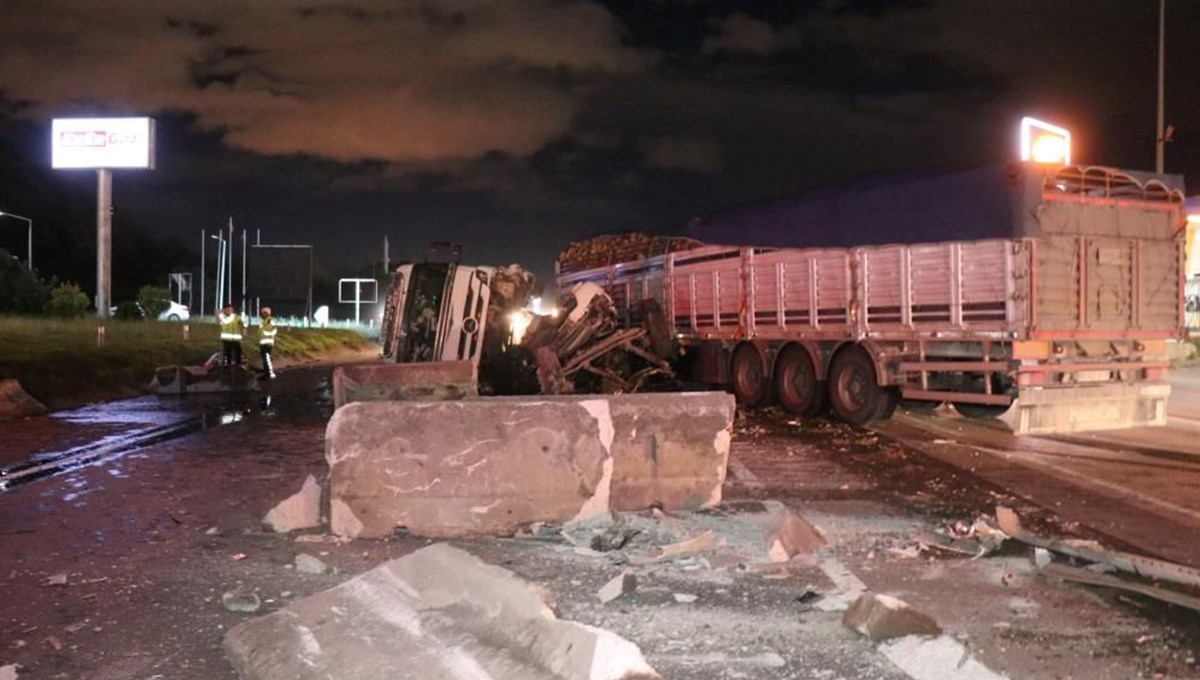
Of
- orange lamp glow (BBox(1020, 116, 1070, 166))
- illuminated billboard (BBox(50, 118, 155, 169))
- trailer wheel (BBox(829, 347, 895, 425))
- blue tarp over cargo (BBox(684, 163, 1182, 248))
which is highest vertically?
illuminated billboard (BBox(50, 118, 155, 169))

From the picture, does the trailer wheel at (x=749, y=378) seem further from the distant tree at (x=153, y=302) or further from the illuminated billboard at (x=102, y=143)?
the distant tree at (x=153, y=302)

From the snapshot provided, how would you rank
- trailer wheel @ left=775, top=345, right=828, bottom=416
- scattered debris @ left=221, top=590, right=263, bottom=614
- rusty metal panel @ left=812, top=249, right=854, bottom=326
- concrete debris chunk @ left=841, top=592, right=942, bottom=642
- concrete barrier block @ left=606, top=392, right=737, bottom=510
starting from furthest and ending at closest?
trailer wheel @ left=775, top=345, right=828, bottom=416, rusty metal panel @ left=812, top=249, right=854, bottom=326, concrete barrier block @ left=606, top=392, right=737, bottom=510, scattered debris @ left=221, top=590, right=263, bottom=614, concrete debris chunk @ left=841, top=592, right=942, bottom=642

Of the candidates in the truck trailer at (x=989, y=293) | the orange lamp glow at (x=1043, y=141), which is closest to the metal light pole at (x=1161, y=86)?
the orange lamp glow at (x=1043, y=141)

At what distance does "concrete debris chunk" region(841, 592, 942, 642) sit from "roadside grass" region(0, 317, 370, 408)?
53.3 feet

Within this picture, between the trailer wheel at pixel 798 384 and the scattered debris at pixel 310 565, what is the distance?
939 centimetres

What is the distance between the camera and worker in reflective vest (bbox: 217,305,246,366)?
20812 mm

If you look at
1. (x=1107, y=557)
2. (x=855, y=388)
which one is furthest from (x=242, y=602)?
(x=855, y=388)

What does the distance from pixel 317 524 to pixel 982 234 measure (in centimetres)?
810

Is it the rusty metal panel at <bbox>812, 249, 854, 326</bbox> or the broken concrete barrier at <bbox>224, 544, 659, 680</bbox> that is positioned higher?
the rusty metal panel at <bbox>812, 249, 854, 326</bbox>

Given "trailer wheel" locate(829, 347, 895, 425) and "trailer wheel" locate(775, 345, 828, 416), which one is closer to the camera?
"trailer wheel" locate(829, 347, 895, 425)

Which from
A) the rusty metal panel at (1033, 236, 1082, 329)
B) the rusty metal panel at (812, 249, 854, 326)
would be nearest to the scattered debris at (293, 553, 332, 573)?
the rusty metal panel at (1033, 236, 1082, 329)

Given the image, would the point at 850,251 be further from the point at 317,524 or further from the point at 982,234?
the point at 317,524

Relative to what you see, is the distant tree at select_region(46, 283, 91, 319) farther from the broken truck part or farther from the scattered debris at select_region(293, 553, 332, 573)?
the scattered debris at select_region(293, 553, 332, 573)

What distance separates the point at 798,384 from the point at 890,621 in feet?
33.7
